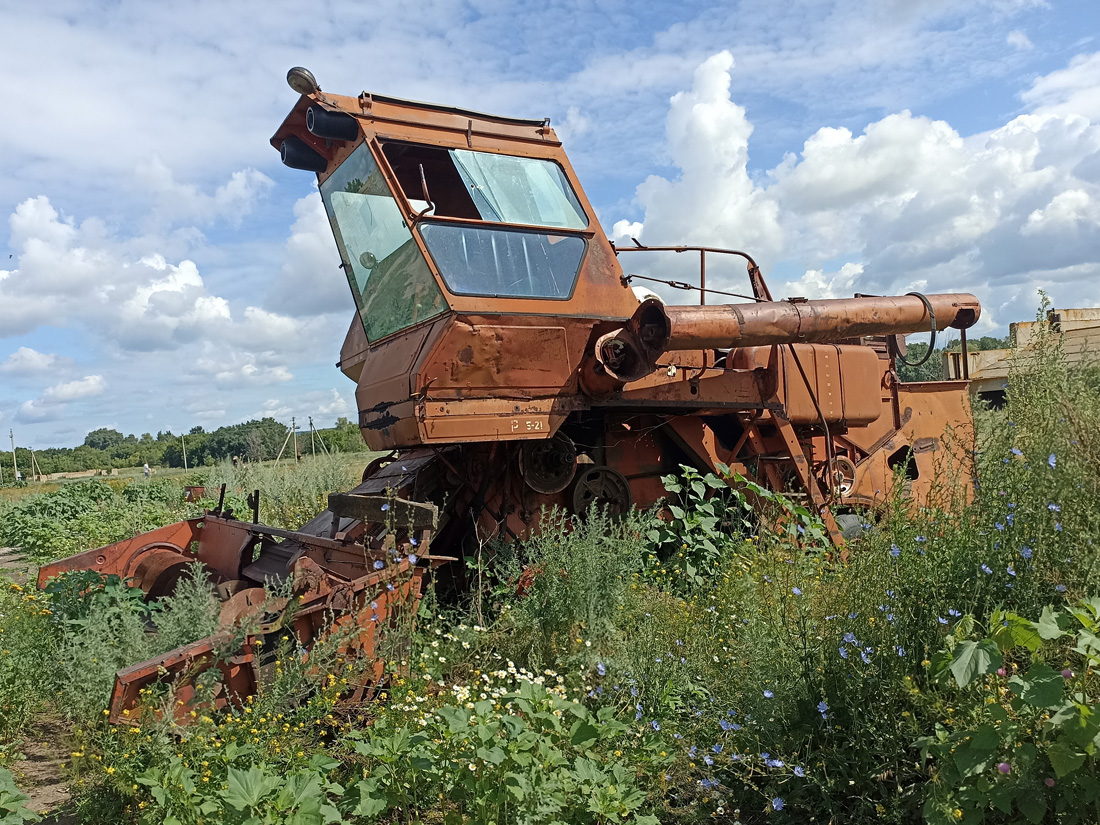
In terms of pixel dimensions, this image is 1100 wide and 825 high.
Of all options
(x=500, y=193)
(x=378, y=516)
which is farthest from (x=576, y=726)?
(x=500, y=193)

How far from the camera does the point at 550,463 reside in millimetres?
5273

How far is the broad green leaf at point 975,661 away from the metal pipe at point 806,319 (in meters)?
2.90

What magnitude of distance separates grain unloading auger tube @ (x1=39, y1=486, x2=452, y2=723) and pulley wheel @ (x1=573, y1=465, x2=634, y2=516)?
1.39 m

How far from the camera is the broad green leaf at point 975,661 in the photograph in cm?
227

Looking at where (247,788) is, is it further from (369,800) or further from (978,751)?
(978,751)

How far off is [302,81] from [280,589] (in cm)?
330

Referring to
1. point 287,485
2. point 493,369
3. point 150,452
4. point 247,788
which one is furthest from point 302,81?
point 150,452

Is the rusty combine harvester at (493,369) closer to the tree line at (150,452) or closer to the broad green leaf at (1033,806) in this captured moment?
the broad green leaf at (1033,806)

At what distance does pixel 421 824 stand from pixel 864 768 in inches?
63.9

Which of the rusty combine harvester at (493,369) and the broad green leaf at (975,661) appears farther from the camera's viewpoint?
the rusty combine harvester at (493,369)

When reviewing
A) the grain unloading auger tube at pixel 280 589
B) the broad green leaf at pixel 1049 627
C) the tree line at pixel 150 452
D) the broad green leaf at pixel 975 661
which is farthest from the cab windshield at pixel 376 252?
the tree line at pixel 150 452

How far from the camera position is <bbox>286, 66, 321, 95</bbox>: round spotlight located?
16.2 ft

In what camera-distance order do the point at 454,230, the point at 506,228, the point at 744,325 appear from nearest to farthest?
the point at 454,230, the point at 506,228, the point at 744,325

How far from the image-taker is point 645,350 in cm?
508
